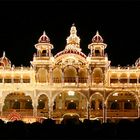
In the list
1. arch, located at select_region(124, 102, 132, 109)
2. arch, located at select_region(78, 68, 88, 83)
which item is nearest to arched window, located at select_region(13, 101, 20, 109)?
arch, located at select_region(78, 68, 88, 83)

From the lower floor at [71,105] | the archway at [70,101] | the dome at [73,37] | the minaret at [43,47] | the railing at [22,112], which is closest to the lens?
the lower floor at [71,105]

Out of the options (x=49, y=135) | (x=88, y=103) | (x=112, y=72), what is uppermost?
(x=112, y=72)

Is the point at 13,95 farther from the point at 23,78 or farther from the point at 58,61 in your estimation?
the point at 58,61

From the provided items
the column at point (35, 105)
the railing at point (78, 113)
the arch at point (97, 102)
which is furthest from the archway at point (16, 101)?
the arch at point (97, 102)

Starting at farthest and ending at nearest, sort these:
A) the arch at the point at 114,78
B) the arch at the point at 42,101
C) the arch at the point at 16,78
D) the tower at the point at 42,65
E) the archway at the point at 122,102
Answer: the archway at the point at 122,102, the arch at the point at 42,101, the arch at the point at 114,78, the arch at the point at 16,78, the tower at the point at 42,65

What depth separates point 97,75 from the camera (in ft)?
166

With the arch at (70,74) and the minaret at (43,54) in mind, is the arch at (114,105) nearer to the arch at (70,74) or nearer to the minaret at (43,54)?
the arch at (70,74)

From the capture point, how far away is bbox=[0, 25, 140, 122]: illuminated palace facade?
163 ft

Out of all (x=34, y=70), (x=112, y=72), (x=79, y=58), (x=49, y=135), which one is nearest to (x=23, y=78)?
(x=34, y=70)

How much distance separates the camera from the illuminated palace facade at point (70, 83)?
163 feet

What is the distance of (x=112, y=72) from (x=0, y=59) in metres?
13.2

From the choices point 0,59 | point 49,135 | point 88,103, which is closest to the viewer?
point 49,135

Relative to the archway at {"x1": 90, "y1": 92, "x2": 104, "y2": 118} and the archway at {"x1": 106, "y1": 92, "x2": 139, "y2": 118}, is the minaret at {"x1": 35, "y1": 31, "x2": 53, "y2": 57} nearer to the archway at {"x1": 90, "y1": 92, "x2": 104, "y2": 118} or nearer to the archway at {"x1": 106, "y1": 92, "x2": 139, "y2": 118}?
the archway at {"x1": 90, "y1": 92, "x2": 104, "y2": 118}

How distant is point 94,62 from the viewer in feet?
164
